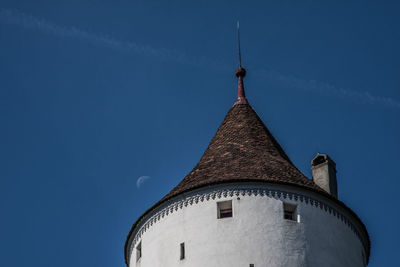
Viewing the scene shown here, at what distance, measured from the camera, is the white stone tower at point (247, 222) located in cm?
2220

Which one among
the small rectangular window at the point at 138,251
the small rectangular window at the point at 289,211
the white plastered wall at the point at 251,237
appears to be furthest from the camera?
the small rectangular window at the point at 138,251

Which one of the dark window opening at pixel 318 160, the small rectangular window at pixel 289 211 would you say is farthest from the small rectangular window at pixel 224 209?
the dark window opening at pixel 318 160

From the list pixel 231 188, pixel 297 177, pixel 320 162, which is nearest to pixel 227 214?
pixel 231 188

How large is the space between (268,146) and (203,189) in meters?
3.09

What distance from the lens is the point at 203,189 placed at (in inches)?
922

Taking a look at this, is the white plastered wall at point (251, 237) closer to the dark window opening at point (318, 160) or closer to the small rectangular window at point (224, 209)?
the small rectangular window at point (224, 209)

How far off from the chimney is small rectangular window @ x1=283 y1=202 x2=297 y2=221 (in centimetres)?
265

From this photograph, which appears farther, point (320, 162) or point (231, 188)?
point (320, 162)

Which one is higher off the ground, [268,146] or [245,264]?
[268,146]

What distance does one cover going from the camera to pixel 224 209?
23.1m

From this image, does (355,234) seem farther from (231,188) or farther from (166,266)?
(166,266)

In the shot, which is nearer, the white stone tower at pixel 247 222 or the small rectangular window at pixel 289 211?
the white stone tower at pixel 247 222

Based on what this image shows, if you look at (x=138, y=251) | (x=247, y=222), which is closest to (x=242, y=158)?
(x=247, y=222)

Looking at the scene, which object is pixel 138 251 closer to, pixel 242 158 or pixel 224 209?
pixel 224 209
